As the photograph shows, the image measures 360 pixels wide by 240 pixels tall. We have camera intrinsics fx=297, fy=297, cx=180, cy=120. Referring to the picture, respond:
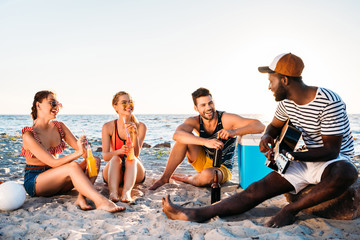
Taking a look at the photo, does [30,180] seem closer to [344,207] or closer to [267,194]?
[267,194]

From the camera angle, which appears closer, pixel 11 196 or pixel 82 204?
pixel 11 196

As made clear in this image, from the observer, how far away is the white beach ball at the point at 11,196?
10.4 ft

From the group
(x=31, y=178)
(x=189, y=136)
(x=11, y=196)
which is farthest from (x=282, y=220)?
(x=31, y=178)

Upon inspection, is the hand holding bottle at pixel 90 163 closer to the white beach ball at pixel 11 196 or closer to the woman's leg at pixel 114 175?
the woman's leg at pixel 114 175

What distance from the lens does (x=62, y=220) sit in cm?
291

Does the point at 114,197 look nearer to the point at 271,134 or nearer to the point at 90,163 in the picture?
the point at 90,163

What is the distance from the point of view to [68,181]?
3.62m

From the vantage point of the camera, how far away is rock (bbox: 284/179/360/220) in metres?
2.76

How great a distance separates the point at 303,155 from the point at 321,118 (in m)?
0.38

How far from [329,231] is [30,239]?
2.52 m

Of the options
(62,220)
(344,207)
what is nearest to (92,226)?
(62,220)

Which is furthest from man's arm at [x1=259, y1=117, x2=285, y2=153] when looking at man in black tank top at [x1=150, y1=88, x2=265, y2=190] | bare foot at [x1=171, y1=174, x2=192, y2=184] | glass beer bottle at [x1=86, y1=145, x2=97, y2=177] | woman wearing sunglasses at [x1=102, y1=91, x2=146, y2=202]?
glass beer bottle at [x1=86, y1=145, x2=97, y2=177]

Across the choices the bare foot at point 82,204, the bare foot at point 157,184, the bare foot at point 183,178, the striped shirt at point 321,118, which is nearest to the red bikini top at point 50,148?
the bare foot at point 82,204

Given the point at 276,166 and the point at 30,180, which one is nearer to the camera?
the point at 276,166
